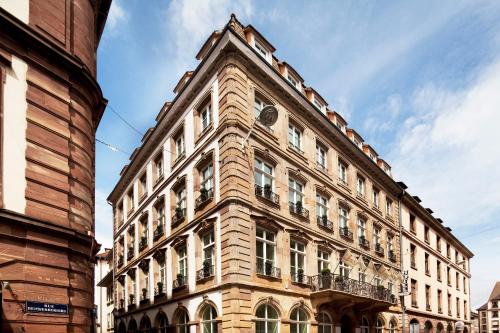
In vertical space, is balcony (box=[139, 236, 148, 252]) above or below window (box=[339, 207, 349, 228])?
below

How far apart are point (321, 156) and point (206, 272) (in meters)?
10.6

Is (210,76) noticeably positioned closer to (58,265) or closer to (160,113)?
(160,113)

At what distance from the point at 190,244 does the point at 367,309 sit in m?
12.5

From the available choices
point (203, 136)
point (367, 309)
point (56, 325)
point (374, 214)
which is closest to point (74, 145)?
point (56, 325)

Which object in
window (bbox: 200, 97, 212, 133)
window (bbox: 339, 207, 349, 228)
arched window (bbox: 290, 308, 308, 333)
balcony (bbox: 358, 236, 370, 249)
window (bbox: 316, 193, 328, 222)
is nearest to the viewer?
arched window (bbox: 290, 308, 308, 333)

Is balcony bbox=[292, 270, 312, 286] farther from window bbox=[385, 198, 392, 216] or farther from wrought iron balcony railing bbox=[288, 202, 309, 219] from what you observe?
window bbox=[385, 198, 392, 216]

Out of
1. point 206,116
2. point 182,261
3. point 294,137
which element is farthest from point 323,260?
point 206,116

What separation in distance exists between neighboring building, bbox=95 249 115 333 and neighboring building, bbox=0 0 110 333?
1041 inches

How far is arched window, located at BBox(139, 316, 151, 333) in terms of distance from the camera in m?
25.7

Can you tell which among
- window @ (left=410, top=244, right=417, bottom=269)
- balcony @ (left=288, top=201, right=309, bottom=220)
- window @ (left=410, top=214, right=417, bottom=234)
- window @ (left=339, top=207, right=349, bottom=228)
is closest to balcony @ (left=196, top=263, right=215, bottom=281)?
balcony @ (left=288, top=201, right=309, bottom=220)

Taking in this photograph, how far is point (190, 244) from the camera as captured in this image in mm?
21641

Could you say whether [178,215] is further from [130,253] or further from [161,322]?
[130,253]

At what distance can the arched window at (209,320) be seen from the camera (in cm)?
1884

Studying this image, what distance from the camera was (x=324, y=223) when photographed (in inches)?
970
